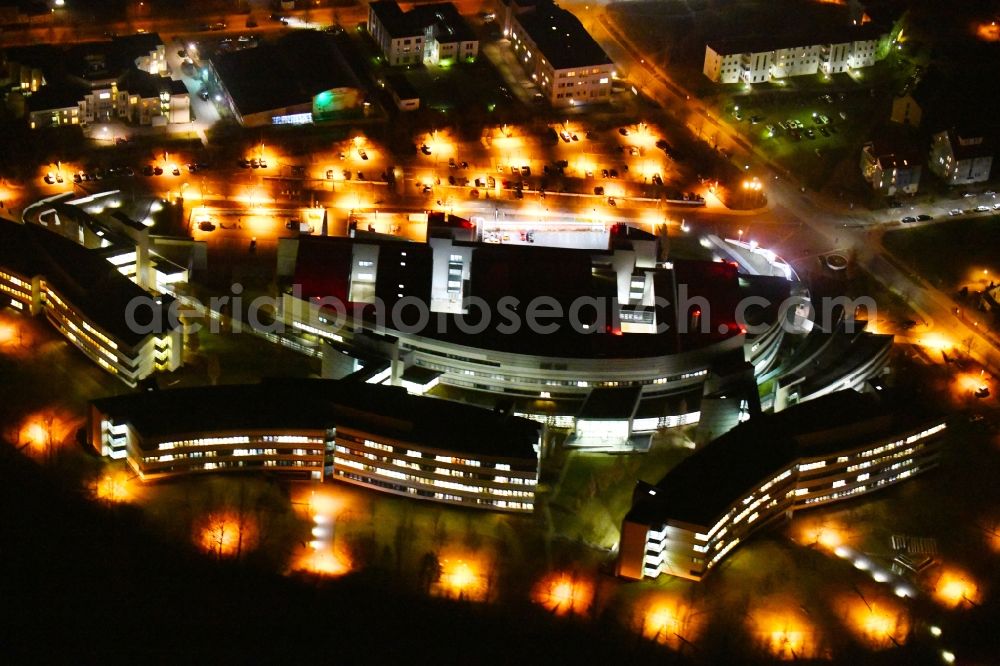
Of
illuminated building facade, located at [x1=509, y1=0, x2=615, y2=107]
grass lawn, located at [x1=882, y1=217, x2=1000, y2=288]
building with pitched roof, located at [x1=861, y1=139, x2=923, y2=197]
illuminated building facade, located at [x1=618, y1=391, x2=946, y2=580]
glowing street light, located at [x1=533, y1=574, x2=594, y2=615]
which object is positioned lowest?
glowing street light, located at [x1=533, y1=574, x2=594, y2=615]

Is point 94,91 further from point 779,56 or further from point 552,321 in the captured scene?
point 779,56

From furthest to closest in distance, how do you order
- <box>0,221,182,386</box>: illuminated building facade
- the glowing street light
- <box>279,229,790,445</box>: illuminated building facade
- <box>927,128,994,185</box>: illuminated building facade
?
<box>927,128,994,185</box>: illuminated building facade
<box>0,221,182,386</box>: illuminated building facade
<box>279,229,790,445</box>: illuminated building facade
the glowing street light

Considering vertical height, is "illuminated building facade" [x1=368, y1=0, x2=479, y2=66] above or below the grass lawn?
above

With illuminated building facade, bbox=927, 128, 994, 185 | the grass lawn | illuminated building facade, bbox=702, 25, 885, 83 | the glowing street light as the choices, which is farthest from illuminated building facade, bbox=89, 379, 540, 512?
illuminated building facade, bbox=702, 25, 885, 83

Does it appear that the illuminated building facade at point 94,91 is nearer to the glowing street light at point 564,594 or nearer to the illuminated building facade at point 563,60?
the illuminated building facade at point 563,60

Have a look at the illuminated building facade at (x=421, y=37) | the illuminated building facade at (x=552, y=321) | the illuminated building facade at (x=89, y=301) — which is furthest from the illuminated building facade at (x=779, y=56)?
the illuminated building facade at (x=89, y=301)

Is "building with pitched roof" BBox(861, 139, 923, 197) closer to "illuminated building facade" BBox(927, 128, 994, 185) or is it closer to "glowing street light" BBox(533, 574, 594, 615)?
"illuminated building facade" BBox(927, 128, 994, 185)
